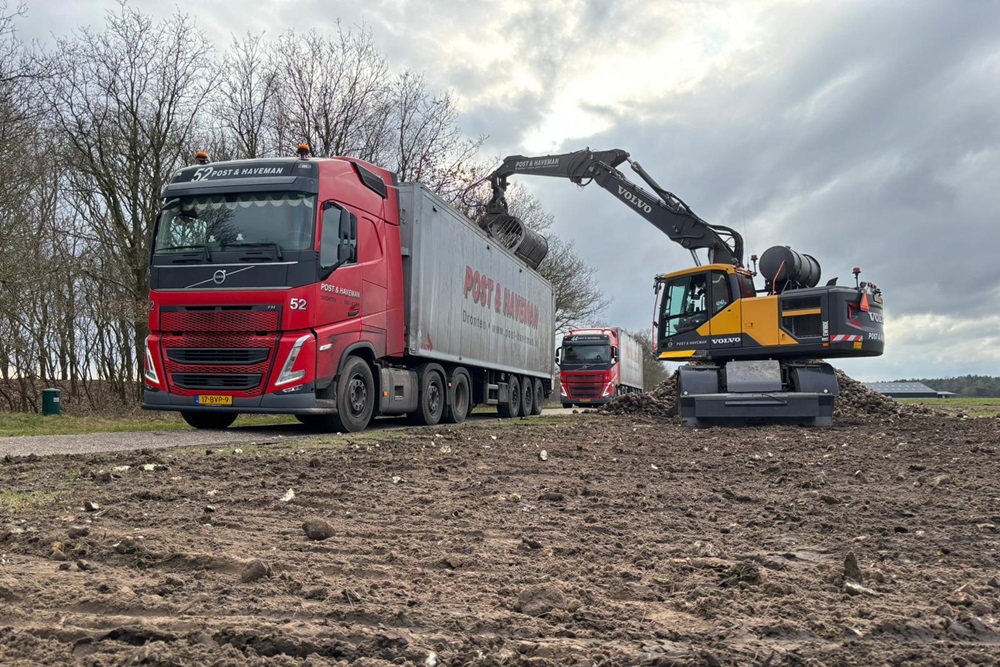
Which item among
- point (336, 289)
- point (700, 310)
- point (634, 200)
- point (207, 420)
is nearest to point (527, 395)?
point (634, 200)

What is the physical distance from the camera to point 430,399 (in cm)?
1360

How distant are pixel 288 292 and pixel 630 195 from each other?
33.5 ft

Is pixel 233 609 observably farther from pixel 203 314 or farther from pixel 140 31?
pixel 140 31

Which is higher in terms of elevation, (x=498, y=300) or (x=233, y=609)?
(x=498, y=300)

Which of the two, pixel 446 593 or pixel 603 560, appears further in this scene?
pixel 603 560

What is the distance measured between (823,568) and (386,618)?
5.94 feet

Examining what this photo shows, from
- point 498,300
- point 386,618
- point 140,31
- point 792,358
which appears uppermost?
point 140,31

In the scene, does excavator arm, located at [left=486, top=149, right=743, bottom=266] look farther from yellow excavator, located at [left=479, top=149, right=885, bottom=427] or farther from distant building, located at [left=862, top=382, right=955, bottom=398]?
distant building, located at [left=862, top=382, right=955, bottom=398]

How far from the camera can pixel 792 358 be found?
13836mm

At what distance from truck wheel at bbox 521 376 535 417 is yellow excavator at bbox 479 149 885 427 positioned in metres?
5.35

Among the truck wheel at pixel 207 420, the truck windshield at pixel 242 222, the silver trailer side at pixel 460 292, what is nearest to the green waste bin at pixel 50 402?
the truck wheel at pixel 207 420

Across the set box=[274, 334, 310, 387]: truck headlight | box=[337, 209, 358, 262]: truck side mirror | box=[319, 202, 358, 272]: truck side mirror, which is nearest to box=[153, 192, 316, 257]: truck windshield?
box=[319, 202, 358, 272]: truck side mirror

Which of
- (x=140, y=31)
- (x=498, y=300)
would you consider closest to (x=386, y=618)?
(x=498, y=300)

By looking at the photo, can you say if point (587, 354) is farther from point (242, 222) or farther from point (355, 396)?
point (242, 222)
